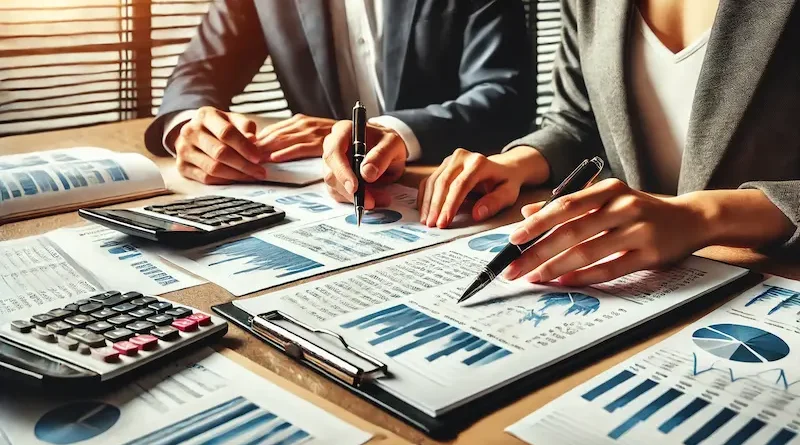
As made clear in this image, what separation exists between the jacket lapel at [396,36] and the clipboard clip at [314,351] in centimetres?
99

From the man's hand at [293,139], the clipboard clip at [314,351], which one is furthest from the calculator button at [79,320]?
the man's hand at [293,139]

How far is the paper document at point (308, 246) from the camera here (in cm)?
69

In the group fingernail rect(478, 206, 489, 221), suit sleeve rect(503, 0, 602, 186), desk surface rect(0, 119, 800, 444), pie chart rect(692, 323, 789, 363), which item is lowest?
desk surface rect(0, 119, 800, 444)

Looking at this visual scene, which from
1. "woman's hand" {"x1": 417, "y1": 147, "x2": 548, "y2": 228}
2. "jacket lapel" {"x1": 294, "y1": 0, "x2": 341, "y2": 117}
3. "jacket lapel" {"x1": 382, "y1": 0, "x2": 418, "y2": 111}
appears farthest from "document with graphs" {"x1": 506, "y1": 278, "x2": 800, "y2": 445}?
"jacket lapel" {"x1": 294, "y1": 0, "x2": 341, "y2": 117}

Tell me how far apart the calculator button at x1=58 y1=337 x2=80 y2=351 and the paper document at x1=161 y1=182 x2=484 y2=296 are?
17cm

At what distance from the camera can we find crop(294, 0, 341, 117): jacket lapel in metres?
1.54

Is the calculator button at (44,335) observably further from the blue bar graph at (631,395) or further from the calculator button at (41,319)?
the blue bar graph at (631,395)

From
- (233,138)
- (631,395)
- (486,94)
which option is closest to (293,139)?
(233,138)

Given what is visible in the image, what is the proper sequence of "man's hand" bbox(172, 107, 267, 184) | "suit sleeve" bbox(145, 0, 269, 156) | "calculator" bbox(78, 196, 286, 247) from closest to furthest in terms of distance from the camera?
1. "calculator" bbox(78, 196, 286, 247)
2. "man's hand" bbox(172, 107, 267, 184)
3. "suit sleeve" bbox(145, 0, 269, 156)

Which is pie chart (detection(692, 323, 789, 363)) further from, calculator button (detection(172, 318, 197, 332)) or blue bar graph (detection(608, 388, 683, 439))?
calculator button (detection(172, 318, 197, 332))

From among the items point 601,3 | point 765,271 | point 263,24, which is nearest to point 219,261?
point 765,271

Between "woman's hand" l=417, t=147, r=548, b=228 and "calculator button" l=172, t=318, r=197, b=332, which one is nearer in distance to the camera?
"calculator button" l=172, t=318, r=197, b=332

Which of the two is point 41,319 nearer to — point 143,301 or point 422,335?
point 143,301

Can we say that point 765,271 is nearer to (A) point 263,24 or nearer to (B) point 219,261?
(B) point 219,261
